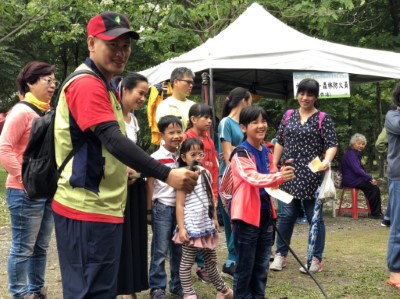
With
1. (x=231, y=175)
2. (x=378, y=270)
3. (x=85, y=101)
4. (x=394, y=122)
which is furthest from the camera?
(x=378, y=270)

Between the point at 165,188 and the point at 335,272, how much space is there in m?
2.17

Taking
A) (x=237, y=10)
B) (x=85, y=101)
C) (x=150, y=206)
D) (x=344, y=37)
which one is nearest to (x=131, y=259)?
(x=150, y=206)

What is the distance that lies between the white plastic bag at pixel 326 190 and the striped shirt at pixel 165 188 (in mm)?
1537

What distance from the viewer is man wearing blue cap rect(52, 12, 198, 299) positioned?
2477 mm

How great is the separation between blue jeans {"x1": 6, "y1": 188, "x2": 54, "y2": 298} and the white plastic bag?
2.53 meters

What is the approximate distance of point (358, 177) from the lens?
376 inches

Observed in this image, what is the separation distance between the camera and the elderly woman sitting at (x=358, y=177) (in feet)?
30.8

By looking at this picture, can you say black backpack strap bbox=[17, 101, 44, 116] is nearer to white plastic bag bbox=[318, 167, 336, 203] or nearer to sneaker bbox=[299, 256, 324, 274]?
white plastic bag bbox=[318, 167, 336, 203]

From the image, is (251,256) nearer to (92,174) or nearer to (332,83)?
(92,174)

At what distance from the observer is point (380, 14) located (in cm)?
1358

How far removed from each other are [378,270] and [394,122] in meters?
1.70

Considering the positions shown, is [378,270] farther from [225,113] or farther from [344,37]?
[344,37]

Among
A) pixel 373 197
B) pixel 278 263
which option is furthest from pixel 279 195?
pixel 373 197

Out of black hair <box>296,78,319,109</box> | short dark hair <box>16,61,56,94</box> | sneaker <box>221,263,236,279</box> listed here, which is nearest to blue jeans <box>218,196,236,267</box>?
sneaker <box>221,263,236,279</box>
